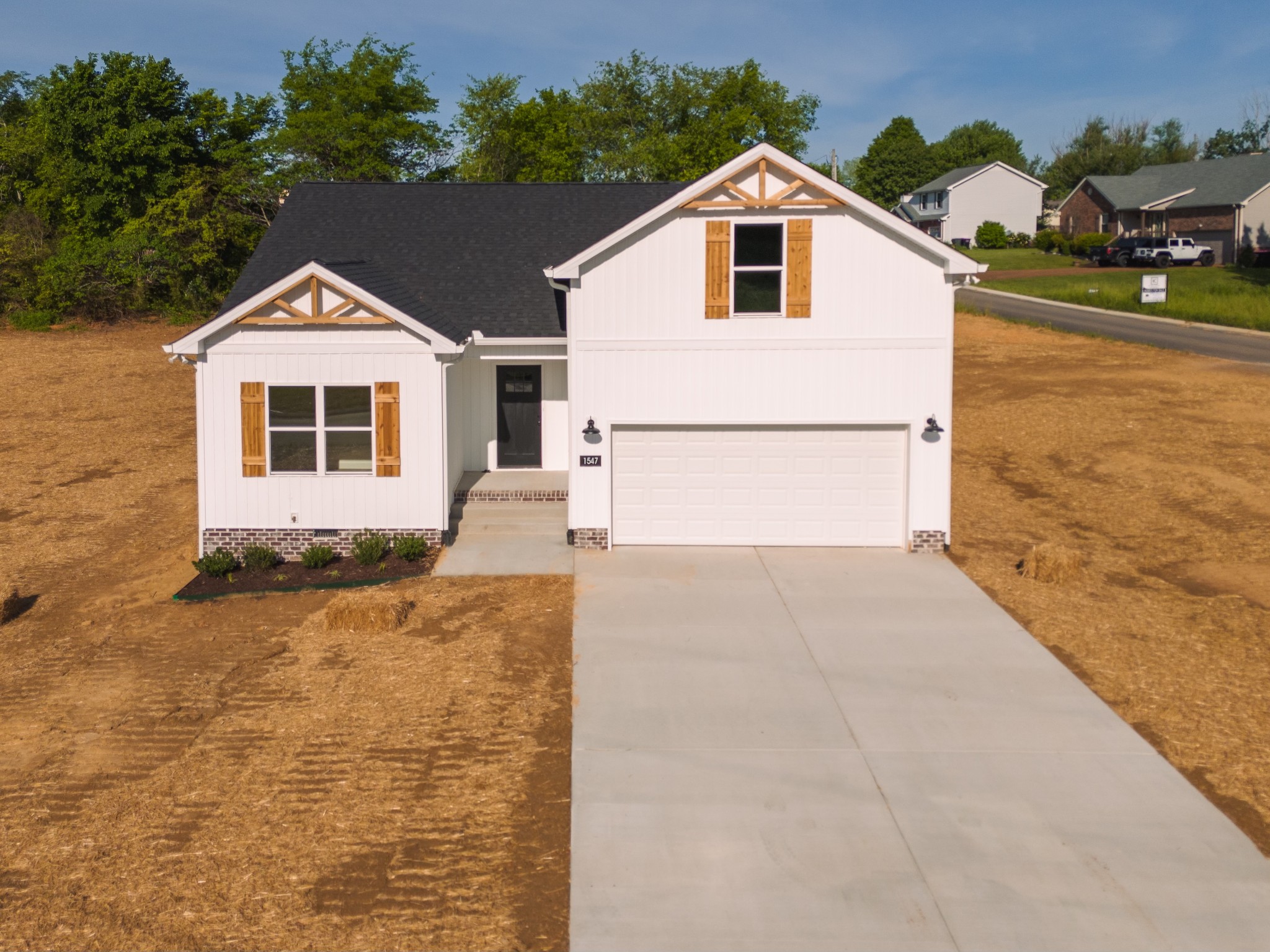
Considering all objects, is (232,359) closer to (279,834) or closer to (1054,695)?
(279,834)

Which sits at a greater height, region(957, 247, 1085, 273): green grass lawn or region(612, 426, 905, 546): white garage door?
region(957, 247, 1085, 273): green grass lawn

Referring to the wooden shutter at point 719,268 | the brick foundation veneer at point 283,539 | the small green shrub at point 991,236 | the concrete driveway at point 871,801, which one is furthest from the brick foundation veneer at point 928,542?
the small green shrub at point 991,236

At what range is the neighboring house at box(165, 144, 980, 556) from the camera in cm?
1644

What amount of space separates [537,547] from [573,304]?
12.1ft

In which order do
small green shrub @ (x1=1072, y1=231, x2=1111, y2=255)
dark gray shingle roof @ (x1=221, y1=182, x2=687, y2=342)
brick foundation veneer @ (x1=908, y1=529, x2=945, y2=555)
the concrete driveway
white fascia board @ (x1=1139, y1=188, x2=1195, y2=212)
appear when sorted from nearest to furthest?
the concrete driveway, brick foundation veneer @ (x1=908, y1=529, x2=945, y2=555), dark gray shingle roof @ (x1=221, y1=182, x2=687, y2=342), white fascia board @ (x1=1139, y1=188, x2=1195, y2=212), small green shrub @ (x1=1072, y1=231, x2=1111, y2=255)

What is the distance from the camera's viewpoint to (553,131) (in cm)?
5297

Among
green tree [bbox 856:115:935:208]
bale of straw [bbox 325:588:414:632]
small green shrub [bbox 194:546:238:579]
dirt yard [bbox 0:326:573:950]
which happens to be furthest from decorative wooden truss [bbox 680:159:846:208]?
green tree [bbox 856:115:935:208]

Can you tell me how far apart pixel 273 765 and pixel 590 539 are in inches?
317

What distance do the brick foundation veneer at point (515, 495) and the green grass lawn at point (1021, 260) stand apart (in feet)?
146

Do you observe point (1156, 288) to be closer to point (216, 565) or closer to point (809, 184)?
point (809, 184)

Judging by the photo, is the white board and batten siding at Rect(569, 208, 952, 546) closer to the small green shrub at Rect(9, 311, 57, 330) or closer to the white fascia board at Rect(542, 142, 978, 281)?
the white fascia board at Rect(542, 142, 978, 281)

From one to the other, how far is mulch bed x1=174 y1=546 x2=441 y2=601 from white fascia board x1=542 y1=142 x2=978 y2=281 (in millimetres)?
4726

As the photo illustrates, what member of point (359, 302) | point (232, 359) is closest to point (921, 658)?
point (359, 302)

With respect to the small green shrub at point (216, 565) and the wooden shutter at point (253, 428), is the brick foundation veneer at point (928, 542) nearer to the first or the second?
the wooden shutter at point (253, 428)
